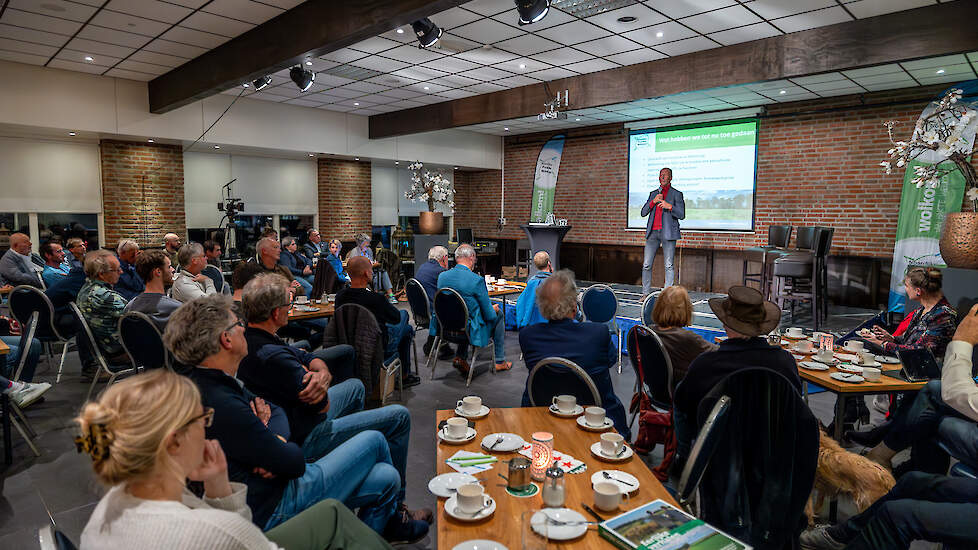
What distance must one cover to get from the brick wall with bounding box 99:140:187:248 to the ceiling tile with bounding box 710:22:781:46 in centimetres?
801

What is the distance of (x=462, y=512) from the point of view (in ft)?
4.75

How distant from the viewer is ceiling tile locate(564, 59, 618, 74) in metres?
7.00

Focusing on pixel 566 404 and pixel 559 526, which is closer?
pixel 559 526

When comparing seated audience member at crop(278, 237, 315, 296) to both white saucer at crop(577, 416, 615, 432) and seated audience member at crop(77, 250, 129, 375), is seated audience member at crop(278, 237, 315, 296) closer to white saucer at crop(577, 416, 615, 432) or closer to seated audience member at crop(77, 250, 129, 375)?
seated audience member at crop(77, 250, 129, 375)

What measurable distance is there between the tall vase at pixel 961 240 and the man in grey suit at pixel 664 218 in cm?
327

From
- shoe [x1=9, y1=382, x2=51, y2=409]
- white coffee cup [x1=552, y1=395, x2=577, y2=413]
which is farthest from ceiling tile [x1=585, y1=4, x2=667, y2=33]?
shoe [x1=9, y1=382, x2=51, y2=409]

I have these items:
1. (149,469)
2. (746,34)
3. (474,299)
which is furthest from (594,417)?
(746,34)

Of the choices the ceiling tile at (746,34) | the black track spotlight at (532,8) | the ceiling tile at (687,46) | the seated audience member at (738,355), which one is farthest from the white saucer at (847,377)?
the ceiling tile at (687,46)

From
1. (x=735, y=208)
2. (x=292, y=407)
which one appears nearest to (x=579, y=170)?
(x=735, y=208)

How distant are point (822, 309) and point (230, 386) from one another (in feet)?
26.6

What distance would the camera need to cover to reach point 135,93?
25.0 feet

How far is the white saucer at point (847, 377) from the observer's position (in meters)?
2.88

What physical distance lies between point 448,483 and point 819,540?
1.79m

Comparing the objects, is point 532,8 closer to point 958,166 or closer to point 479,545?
point 958,166
